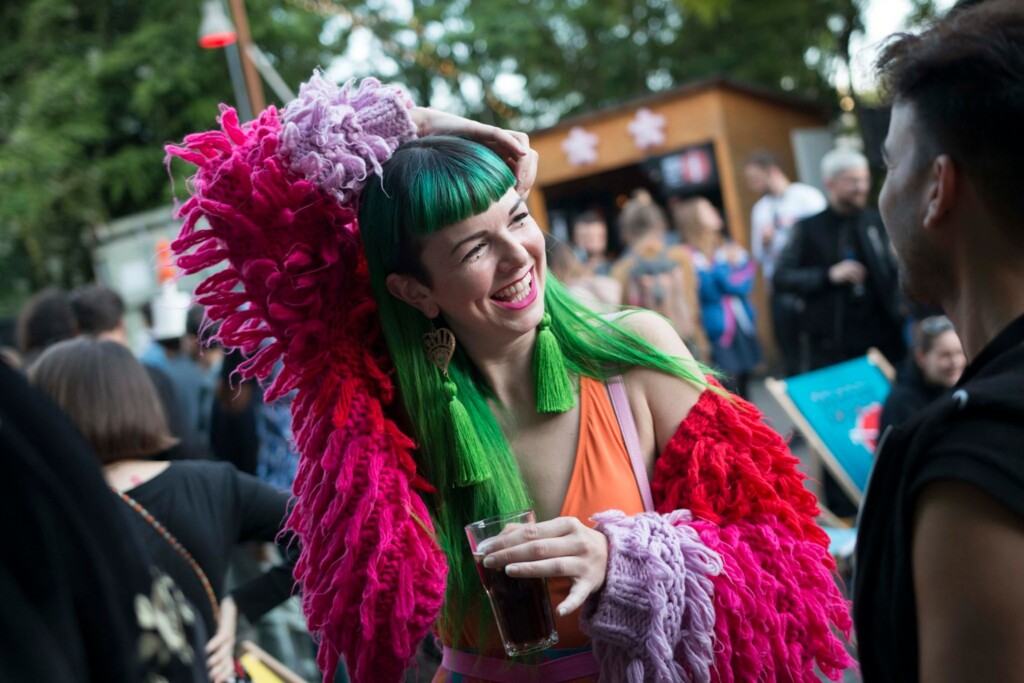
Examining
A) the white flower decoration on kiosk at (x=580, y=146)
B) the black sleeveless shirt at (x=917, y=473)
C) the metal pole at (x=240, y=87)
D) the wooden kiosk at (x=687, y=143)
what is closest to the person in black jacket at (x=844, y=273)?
the black sleeveless shirt at (x=917, y=473)

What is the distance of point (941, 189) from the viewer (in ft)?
4.51

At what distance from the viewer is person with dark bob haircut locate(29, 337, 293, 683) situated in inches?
118

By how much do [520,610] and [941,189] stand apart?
104cm

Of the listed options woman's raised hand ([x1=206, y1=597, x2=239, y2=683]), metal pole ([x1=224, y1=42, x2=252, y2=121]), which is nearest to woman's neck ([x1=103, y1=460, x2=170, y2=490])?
woman's raised hand ([x1=206, y1=597, x2=239, y2=683])

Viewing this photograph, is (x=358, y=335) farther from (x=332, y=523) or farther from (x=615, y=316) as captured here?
(x=615, y=316)

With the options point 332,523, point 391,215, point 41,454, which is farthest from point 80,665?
point 391,215

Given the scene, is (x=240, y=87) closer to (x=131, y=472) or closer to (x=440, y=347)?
(x=131, y=472)

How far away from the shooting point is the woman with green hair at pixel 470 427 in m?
1.97

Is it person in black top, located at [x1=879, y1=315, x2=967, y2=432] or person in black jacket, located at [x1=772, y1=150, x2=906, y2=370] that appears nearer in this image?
person in black top, located at [x1=879, y1=315, x2=967, y2=432]

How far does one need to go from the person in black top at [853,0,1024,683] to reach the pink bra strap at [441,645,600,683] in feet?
2.71

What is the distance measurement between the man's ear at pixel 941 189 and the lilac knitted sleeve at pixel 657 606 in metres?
0.81

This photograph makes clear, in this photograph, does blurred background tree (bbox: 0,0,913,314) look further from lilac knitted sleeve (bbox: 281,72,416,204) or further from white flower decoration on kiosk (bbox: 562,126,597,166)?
lilac knitted sleeve (bbox: 281,72,416,204)

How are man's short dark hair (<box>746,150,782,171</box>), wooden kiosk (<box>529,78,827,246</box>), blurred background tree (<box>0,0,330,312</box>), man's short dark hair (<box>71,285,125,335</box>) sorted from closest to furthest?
man's short dark hair (<box>71,285,125,335</box>), man's short dark hair (<box>746,150,782,171</box>), wooden kiosk (<box>529,78,827,246</box>), blurred background tree (<box>0,0,330,312</box>)

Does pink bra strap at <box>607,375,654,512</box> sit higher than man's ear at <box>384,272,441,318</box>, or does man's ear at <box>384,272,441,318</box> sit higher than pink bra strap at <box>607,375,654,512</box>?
man's ear at <box>384,272,441,318</box>
